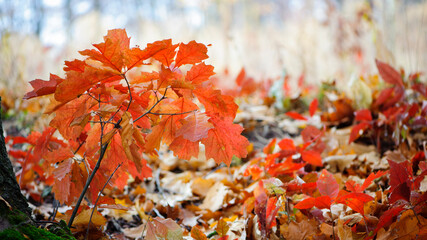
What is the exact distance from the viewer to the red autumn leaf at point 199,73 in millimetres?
663

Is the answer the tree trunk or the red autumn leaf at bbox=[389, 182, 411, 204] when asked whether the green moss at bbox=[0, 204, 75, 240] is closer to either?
the tree trunk

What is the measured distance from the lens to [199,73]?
26.3 inches

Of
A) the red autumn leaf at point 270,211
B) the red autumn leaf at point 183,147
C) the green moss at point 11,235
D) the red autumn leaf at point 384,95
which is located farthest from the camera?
the red autumn leaf at point 384,95

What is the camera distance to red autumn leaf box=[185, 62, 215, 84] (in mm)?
663

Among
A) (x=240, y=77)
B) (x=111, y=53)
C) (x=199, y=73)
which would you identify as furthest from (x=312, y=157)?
(x=240, y=77)

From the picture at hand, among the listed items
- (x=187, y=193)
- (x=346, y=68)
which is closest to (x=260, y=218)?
(x=187, y=193)

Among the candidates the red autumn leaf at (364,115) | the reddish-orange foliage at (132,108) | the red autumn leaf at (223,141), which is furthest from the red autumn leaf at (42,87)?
the red autumn leaf at (364,115)

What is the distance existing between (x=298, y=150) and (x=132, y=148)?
0.71 metres

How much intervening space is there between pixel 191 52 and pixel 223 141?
0.21 m

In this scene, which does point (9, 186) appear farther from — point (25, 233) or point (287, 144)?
point (287, 144)

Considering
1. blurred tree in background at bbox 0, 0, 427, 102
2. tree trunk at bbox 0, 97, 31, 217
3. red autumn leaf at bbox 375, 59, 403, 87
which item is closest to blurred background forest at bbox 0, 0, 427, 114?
blurred tree in background at bbox 0, 0, 427, 102

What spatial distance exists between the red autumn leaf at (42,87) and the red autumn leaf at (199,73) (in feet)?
0.88

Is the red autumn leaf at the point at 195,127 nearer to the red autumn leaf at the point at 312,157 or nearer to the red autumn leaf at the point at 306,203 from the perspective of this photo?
the red autumn leaf at the point at 306,203

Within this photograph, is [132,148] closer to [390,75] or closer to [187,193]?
[187,193]
